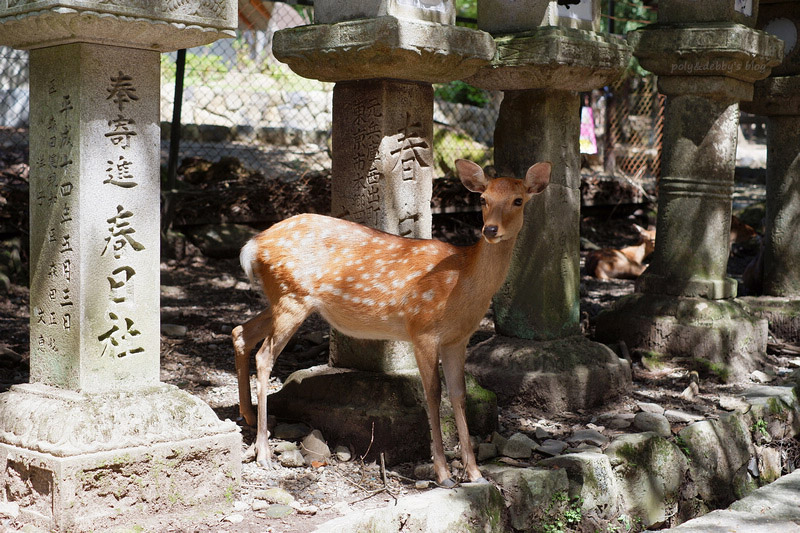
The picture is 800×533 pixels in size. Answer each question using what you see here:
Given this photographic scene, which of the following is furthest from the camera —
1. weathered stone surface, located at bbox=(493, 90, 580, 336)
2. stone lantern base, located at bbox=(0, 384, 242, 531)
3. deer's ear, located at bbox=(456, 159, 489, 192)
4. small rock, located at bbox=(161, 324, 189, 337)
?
small rock, located at bbox=(161, 324, 189, 337)

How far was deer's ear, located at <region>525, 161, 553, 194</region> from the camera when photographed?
4442 millimetres

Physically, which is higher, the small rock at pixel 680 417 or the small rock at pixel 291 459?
the small rock at pixel 680 417

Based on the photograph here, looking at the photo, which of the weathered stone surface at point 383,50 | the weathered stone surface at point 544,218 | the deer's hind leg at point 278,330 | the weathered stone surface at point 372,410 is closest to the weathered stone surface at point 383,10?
the weathered stone surface at point 383,50

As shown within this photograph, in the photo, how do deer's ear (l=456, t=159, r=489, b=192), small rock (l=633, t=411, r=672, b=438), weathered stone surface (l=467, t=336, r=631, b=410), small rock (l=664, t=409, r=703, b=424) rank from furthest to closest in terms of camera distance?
weathered stone surface (l=467, t=336, r=631, b=410) → small rock (l=664, t=409, r=703, b=424) → small rock (l=633, t=411, r=672, b=438) → deer's ear (l=456, t=159, r=489, b=192)

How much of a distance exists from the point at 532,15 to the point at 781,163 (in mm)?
3650

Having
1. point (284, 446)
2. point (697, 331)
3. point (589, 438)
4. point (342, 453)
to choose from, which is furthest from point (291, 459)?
point (697, 331)

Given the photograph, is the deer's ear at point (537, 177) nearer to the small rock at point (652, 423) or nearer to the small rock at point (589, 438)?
the small rock at point (589, 438)

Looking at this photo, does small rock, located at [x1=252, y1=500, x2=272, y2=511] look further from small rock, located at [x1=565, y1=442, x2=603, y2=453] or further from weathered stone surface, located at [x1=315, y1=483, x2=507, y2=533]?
small rock, located at [x1=565, y1=442, x2=603, y2=453]

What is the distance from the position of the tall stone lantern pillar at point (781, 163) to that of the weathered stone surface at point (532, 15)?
289 centimetres

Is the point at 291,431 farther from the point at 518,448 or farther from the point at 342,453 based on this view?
the point at 518,448

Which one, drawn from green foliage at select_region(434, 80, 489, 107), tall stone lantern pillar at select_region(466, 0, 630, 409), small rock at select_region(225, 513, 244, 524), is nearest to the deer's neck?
small rock at select_region(225, 513, 244, 524)

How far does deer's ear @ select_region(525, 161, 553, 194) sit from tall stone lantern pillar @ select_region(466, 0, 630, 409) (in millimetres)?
1369

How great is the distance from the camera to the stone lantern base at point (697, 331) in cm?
697

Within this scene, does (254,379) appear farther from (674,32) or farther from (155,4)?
(674,32)
